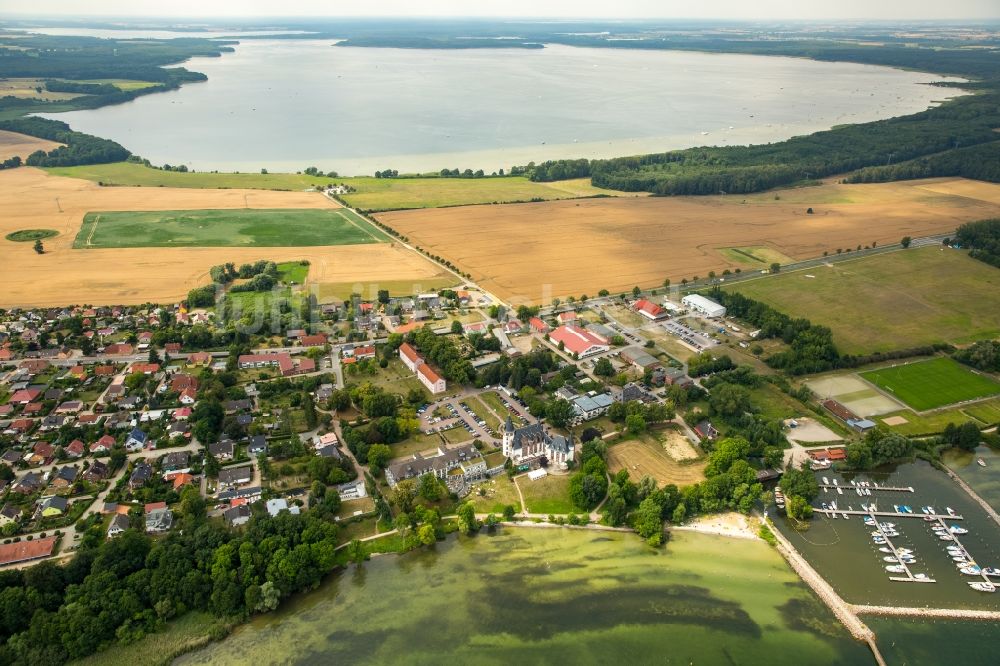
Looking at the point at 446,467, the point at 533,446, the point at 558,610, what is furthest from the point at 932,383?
the point at 446,467

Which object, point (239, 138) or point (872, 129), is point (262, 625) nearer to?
point (239, 138)

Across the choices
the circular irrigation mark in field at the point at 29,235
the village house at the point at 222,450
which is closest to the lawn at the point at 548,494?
the village house at the point at 222,450

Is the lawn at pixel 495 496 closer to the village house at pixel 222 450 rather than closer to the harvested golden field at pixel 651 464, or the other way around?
the harvested golden field at pixel 651 464

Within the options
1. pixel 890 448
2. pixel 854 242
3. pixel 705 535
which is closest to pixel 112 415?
pixel 705 535

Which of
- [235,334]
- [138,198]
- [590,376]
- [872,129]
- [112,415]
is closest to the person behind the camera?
[112,415]

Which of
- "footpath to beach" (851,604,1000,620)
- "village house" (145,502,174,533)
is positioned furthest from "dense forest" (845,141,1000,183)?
"village house" (145,502,174,533)

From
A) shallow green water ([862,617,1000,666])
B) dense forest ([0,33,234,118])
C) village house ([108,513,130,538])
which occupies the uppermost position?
dense forest ([0,33,234,118])

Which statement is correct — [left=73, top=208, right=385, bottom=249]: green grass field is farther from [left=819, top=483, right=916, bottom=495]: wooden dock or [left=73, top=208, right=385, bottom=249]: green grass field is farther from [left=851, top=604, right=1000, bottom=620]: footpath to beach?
[left=851, top=604, right=1000, bottom=620]: footpath to beach
